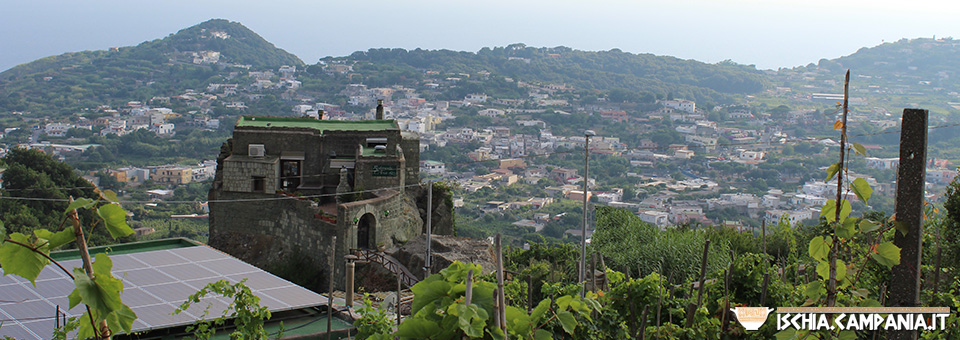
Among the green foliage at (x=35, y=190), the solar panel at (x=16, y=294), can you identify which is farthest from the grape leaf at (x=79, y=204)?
the green foliage at (x=35, y=190)

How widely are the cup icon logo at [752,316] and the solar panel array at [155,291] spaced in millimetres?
5474

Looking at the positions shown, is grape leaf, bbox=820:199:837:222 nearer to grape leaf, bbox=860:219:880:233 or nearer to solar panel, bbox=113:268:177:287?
grape leaf, bbox=860:219:880:233

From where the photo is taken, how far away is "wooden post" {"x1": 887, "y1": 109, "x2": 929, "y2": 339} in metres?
3.27

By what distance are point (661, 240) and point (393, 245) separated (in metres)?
5.68

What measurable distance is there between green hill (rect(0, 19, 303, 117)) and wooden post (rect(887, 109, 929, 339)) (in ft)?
333

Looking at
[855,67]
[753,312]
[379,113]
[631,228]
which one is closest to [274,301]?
[753,312]

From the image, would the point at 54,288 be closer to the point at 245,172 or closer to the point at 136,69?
the point at 245,172

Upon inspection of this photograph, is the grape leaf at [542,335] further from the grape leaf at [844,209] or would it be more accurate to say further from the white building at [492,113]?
the white building at [492,113]

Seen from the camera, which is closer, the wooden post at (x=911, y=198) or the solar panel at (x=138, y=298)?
the wooden post at (x=911, y=198)

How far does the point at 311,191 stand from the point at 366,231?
2561 mm

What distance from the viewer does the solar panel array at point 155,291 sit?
8.09 metres

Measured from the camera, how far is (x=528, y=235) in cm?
4584

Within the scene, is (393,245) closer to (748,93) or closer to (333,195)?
(333,195)

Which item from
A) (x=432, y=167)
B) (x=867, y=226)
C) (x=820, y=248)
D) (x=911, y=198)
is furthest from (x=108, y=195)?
(x=432, y=167)
